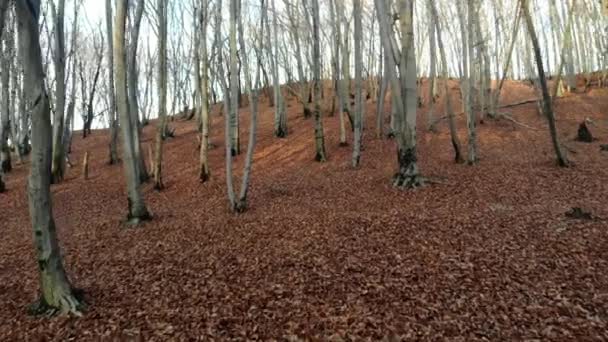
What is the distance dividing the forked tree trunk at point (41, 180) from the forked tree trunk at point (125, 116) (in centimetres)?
394

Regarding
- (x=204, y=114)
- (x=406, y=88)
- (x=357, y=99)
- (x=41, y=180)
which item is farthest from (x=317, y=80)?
(x=41, y=180)

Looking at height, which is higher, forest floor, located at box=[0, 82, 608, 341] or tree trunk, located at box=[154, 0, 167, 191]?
tree trunk, located at box=[154, 0, 167, 191]

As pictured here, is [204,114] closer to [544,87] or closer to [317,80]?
[317,80]

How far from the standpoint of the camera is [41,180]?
14.6 ft

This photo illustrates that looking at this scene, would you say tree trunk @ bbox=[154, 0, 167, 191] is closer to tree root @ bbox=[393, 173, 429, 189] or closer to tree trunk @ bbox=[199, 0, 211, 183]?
tree trunk @ bbox=[199, 0, 211, 183]

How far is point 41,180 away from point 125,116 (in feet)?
13.6

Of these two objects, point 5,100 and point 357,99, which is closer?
point 357,99

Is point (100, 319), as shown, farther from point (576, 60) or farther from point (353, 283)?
point (576, 60)

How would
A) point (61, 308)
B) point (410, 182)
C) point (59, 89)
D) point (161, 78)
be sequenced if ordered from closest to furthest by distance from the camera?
1. point (61, 308)
2. point (410, 182)
3. point (161, 78)
4. point (59, 89)

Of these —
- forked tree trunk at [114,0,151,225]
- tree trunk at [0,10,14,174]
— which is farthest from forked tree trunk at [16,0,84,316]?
tree trunk at [0,10,14,174]

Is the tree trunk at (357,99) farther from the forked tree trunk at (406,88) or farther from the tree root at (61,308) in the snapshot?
the tree root at (61,308)

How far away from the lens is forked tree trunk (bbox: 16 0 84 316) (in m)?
4.22

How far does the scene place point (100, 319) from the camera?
4.57m

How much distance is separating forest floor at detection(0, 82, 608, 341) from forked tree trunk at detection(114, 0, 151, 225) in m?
0.48
